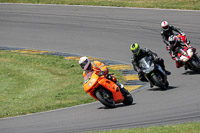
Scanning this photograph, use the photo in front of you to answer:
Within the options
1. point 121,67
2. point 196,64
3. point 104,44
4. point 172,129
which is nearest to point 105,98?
point 172,129

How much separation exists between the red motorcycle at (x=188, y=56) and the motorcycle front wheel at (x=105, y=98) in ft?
15.1

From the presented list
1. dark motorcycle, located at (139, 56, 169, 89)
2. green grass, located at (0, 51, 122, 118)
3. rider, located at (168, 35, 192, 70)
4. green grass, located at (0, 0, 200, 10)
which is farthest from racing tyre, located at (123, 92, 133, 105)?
green grass, located at (0, 0, 200, 10)

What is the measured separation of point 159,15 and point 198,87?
1316 cm

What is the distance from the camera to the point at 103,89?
44.0 ft

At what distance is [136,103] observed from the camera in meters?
13.9

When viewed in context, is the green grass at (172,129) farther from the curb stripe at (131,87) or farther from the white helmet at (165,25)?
the white helmet at (165,25)

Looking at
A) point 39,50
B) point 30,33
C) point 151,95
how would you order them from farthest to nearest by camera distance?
point 30,33 → point 39,50 → point 151,95

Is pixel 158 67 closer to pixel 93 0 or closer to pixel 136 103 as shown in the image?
pixel 136 103

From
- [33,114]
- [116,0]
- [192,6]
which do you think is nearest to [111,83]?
[33,114]

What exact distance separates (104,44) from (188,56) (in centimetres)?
751

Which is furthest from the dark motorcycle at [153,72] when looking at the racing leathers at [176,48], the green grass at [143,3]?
the green grass at [143,3]

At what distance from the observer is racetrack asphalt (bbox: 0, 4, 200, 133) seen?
11.9 meters

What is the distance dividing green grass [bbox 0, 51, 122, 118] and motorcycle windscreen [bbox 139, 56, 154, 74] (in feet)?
6.14

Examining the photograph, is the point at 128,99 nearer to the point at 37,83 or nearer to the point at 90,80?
the point at 90,80
